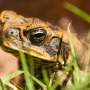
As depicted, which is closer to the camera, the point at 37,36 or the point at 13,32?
the point at 13,32

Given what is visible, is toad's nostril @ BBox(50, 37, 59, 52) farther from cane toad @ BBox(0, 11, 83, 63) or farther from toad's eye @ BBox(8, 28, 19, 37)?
toad's eye @ BBox(8, 28, 19, 37)

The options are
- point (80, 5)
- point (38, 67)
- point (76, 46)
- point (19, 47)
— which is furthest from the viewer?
point (80, 5)

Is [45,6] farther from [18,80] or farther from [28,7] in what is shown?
[18,80]

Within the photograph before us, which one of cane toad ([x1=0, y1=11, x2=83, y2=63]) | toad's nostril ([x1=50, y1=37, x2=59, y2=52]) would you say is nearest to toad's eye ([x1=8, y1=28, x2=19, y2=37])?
cane toad ([x1=0, y1=11, x2=83, y2=63])

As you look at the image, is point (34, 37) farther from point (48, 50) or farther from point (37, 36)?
point (48, 50)

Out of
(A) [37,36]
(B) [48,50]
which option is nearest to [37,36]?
(A) [37,36]

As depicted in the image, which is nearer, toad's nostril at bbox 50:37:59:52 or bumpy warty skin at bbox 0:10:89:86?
bumpy warty skin at bbox 0:10:89:86

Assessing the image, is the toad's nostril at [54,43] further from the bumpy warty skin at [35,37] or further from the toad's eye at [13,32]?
the toad's eye at [13,32]

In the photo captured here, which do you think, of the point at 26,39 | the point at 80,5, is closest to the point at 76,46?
the point at 26,39
